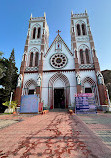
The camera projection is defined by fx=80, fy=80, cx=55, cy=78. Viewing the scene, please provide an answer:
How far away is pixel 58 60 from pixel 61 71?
2.93 metres

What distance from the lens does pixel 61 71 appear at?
56.2ft

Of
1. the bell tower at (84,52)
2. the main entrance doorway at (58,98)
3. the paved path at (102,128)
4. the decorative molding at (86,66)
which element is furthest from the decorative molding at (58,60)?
the paved path at (102,128)

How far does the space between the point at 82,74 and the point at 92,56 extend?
5022mm

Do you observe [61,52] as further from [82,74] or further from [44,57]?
[82,74]

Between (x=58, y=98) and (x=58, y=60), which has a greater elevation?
(x=58, y=60)

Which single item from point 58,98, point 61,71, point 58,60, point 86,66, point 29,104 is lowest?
point 29,104

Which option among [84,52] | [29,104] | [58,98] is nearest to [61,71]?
[58,98]

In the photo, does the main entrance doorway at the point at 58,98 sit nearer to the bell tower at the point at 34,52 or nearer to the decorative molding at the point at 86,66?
the bell tower at the point at 34,52

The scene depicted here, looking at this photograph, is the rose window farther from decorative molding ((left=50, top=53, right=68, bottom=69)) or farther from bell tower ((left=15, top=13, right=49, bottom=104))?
bell tower ((left=15, top=13, right=49, bottom=104))

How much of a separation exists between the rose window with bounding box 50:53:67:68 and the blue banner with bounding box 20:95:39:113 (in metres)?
9.72

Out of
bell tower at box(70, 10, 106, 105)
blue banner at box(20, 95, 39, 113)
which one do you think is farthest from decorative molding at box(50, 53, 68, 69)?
blue banner at box(20, 95, 39, 113)

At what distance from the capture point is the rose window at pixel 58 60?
58.5 feet

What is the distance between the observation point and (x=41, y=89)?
16.2 meters

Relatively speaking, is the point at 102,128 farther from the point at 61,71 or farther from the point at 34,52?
the point at 34,52
